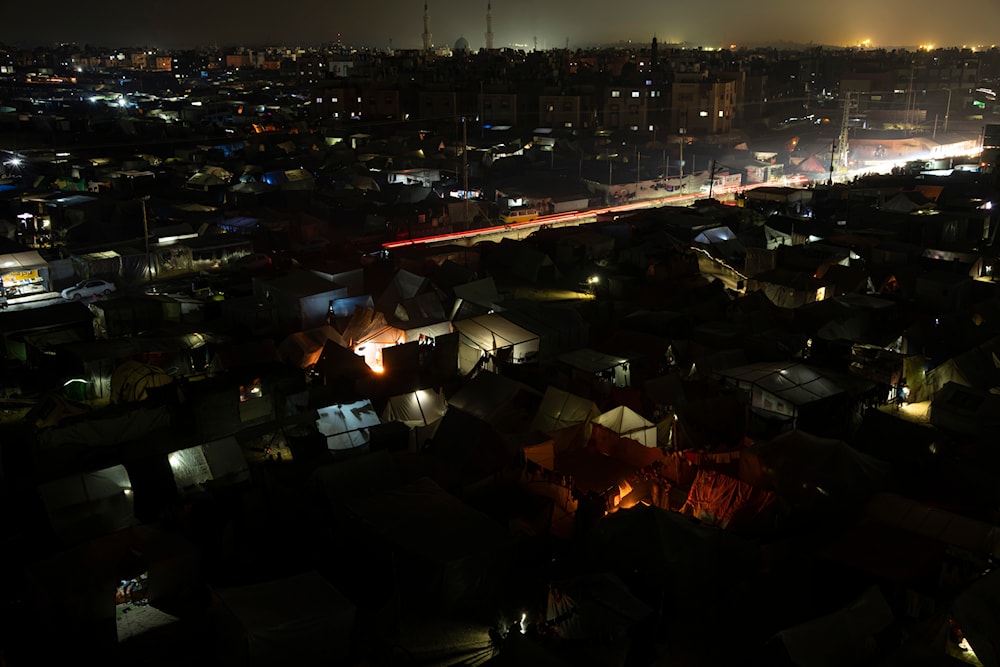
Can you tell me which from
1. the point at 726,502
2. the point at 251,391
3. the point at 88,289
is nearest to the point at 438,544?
the point at 726,502

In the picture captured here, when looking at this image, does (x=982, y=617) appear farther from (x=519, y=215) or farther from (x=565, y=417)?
(x=519, y=215)

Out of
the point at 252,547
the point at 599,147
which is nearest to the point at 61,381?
the point at 252,547

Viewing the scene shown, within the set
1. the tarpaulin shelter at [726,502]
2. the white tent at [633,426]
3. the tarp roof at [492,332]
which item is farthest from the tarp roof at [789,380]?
the tarp roof at [492,332]

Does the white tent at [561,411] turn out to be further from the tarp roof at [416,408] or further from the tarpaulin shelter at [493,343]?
the tarpaulin shelter at [493,343]

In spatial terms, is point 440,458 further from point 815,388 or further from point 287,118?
point 287,118

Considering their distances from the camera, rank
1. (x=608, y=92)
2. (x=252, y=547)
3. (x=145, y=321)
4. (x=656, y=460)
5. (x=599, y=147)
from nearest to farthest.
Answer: (x=252, y=547) < (x=656, y=460) < (x=145, y=321) < (x=599, y=147) < (x=608, y=92)

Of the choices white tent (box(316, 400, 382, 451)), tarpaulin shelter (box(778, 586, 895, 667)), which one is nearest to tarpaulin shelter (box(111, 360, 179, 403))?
white tent (box(316, 400, 382, 451))
